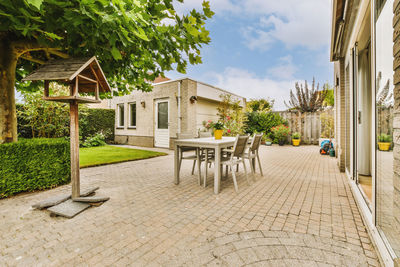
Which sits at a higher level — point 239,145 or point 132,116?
point 132,116

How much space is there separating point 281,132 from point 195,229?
32.9ft

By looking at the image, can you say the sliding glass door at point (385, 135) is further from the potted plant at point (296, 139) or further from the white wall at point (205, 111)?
the potted plant at point (296, 139)

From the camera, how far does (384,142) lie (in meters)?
1.63

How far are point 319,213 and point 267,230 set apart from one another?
2.98 feet

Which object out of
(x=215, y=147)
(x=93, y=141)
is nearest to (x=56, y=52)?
(x=215, y=147)

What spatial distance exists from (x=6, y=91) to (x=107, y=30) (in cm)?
212

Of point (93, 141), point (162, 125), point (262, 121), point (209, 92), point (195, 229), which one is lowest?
point (195, 229)

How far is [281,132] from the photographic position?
10.9 meters

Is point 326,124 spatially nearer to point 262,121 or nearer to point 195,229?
point 262,121

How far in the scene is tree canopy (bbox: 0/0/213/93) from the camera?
6.27 feet

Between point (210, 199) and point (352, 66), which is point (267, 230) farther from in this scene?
point (352, 66)

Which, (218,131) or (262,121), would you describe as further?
(262,121)

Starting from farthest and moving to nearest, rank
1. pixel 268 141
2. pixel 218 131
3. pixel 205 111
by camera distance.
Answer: pixel 268 141 → pixel 205 111 → pixel 218 131

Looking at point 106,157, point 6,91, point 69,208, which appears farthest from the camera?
point 106,157
